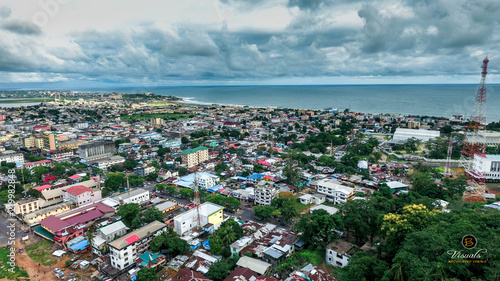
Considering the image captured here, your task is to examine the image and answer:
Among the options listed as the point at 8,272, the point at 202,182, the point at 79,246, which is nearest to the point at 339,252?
the point at 79,246

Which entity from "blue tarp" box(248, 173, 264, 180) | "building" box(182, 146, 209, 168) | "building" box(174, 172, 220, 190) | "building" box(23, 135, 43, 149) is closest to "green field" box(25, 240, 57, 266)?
"building" box(174, 172, 220, 190)

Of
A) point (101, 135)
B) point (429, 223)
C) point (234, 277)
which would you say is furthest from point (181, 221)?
point (101, 135)

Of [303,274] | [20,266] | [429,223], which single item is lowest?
[20,266]

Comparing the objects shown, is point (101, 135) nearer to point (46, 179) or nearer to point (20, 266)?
point (46, 179)

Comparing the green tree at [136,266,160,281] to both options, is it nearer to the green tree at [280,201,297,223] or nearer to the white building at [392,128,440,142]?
the green tree at [280,201,297,223]

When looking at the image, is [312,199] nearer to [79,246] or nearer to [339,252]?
[339,252]
